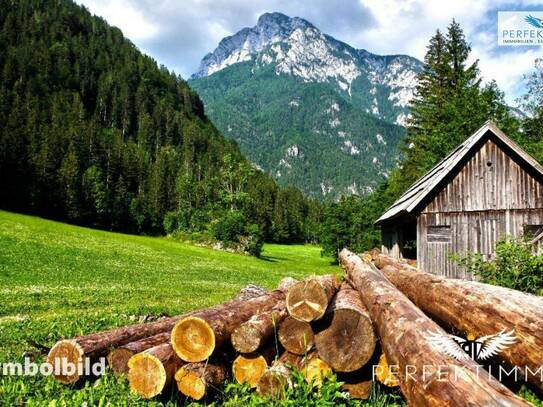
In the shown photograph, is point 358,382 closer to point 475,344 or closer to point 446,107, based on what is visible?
point 475,344

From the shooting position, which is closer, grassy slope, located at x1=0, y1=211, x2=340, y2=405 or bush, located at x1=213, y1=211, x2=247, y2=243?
grassy slope, located at x1=0, y1=211, x2=340, y2=405

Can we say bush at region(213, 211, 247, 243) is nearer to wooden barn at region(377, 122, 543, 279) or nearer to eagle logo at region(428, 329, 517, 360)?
wooden barn at region(377, 122, 543, 279)

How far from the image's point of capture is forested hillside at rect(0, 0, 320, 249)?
2825 inches

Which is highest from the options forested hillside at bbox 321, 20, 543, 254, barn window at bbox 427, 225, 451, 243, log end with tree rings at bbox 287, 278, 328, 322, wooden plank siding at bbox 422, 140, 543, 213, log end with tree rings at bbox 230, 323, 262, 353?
forested hillside at bbox 321, 20, 543, 254

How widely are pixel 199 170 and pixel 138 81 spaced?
265 feet

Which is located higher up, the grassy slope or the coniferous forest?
the coniferous forest

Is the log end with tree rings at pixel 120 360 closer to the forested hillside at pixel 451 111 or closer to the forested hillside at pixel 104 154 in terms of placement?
the forested hillside at pixel 451 111

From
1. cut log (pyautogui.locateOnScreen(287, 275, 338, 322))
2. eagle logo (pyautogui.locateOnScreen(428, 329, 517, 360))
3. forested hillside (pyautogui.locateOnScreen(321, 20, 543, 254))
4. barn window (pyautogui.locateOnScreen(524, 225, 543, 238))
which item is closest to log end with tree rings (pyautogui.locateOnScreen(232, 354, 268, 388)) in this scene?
cut log (pyautogui.locateOnScreen(287, 275, 338, 322))

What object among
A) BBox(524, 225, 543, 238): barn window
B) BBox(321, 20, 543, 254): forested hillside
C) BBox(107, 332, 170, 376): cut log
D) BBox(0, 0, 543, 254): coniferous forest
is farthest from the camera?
BBox(0, 0, 543, 254): coniferous forest

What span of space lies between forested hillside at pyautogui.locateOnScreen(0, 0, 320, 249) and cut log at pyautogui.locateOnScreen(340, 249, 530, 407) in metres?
60.9

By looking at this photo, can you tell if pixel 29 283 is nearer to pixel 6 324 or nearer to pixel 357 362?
pixel 6 324

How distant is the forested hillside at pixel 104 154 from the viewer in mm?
71750

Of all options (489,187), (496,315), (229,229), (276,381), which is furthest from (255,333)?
(229,229)

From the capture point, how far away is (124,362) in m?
6.00
